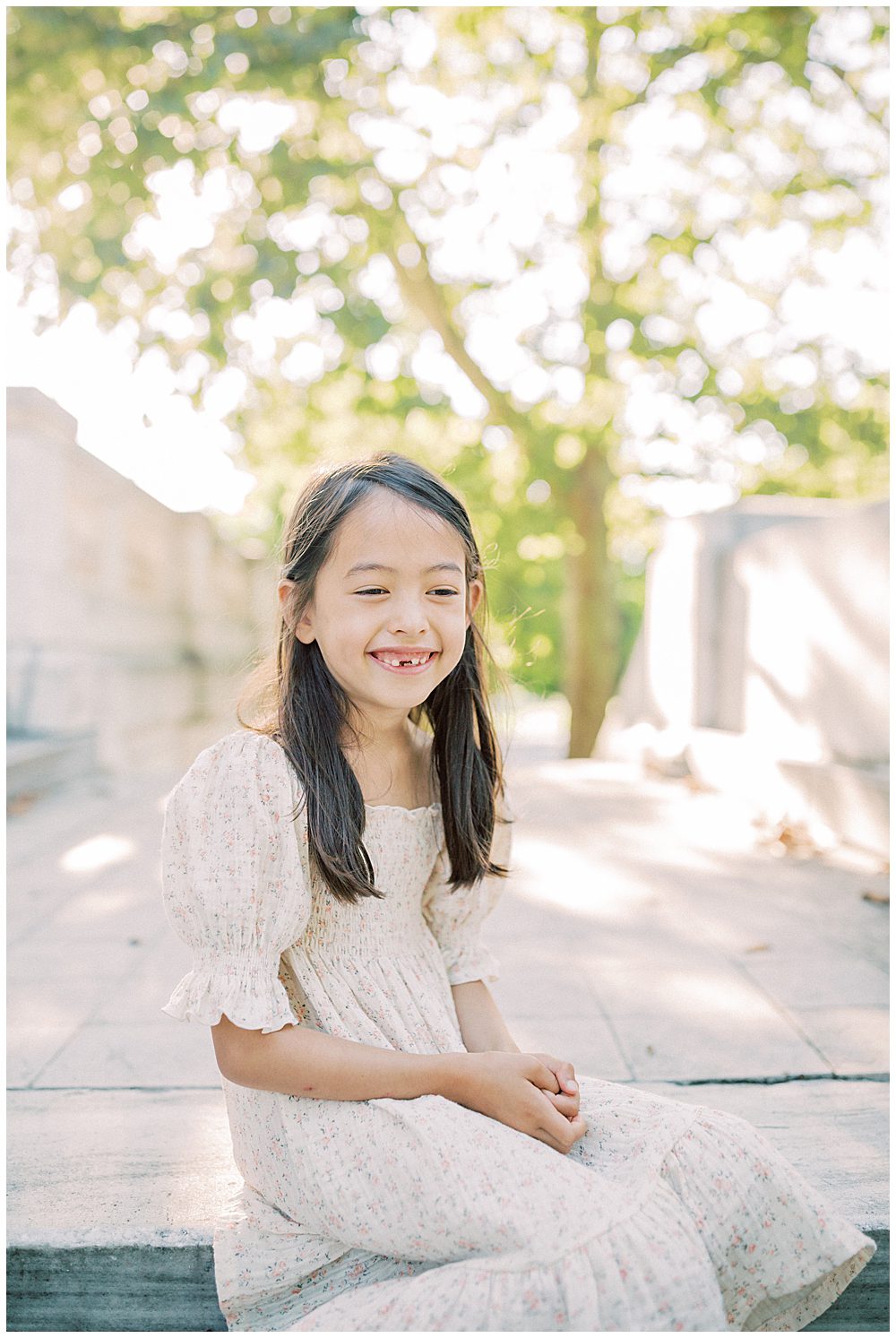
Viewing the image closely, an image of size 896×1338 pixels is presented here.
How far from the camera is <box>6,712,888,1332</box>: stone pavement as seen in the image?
1787 millimetres

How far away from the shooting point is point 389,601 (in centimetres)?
173

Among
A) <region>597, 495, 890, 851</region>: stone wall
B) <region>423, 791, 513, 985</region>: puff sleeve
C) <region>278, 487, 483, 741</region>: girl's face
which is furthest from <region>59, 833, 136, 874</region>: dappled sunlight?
<region>597, 495, 890, 851</region>: stone wall

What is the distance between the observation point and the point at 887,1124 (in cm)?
217

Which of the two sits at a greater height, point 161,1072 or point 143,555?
point 143,555

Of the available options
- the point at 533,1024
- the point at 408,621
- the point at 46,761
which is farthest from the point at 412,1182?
the point at 46,761

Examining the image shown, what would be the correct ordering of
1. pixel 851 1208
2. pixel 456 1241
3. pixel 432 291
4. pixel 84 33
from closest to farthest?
1. pixel 456 1241
2. pixel 851 1208
3. pixel 84 33
4. pixel 432 291

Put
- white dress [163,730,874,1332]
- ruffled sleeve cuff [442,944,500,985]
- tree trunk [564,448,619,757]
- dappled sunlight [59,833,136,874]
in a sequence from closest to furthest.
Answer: white dress [163,730,874,1332] < ruffled sleeve cuff [442,944,500,985] < dappled sunlight [59,833,136,874] < tree trunk [564,448,619,757]

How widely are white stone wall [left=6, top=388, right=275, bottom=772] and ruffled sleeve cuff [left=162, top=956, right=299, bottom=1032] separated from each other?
564mm

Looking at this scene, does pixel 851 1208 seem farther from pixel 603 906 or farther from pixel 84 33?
pixel 84 33

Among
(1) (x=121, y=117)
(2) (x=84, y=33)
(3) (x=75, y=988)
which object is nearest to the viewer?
(3) (x=75, y=988)

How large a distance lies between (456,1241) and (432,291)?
10142 millimetres

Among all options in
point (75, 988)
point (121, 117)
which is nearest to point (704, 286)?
point (121, 117)

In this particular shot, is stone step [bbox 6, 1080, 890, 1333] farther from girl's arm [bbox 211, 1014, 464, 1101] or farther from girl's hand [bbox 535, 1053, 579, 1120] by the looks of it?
girl's hand [bbox 535, 1053, 579, 1120]

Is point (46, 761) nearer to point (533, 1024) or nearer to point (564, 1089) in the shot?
point (533, 1024)
